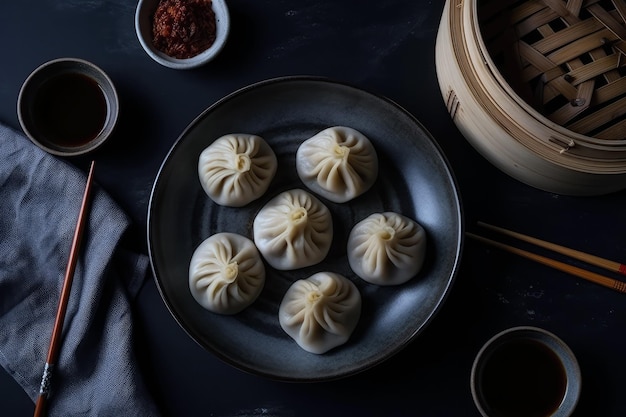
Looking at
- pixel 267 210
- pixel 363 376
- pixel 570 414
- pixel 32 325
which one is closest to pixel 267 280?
pixel 267 210

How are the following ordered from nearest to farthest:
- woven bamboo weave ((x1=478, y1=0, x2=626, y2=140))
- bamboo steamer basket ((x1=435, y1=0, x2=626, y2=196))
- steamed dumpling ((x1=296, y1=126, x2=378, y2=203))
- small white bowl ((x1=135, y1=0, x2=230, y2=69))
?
bamboo steamer basket ((x1=435, y1=0, x2=626, y2=196)) → woven bamboo weave ((x1=478, y1=0, x2=626, y2=140)) → steamed dumpling ((x1=296, y1=126, x2=378, y2=203)) → small white bowl ((x1=135, y1=0, x2=230, y2=69))

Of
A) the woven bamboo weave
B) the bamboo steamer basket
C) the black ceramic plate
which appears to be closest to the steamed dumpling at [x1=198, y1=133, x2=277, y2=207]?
the black ceramic plate

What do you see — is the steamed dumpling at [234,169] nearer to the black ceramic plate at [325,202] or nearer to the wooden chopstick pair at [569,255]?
the black ceramic plate at [325,202]

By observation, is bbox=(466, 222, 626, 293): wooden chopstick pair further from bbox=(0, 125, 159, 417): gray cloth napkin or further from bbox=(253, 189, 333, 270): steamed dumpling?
bbox=(0, 125, 159, 417): gray cloth napkin

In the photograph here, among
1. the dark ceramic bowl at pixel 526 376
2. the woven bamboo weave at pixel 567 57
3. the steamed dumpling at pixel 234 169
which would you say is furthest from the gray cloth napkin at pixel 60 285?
the woven bamboo weave at pixel 567 57

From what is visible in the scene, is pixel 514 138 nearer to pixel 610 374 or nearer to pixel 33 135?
pixel 610 374

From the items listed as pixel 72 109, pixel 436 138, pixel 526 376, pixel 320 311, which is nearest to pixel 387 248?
pixel 320 311
